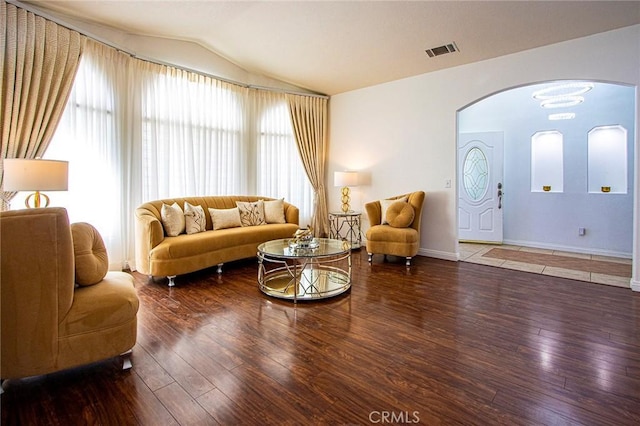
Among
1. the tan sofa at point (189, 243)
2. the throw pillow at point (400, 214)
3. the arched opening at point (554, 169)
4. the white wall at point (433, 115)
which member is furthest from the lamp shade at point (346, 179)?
the arched opening at point (554, 169)

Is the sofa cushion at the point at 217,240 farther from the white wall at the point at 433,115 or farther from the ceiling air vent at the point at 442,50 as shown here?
the ceiling air vent at the point at 442,50

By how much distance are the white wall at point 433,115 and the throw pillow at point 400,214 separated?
626 mm

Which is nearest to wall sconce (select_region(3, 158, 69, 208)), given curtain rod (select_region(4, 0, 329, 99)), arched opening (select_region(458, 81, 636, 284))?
curtain rod (select_region(4, 0, 329, 99))

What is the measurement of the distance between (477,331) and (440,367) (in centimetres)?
68

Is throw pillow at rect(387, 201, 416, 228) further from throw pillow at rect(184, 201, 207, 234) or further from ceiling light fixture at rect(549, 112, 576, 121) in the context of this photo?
ceiling light fixture at rect(549, 112, 576, 121)

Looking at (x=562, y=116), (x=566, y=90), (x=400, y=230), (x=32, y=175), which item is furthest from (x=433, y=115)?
(x=32, y=175)

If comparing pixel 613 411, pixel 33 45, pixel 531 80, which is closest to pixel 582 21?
pixel 531 80

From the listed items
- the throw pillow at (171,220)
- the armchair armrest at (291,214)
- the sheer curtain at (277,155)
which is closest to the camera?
the throw pillow at (171,220)

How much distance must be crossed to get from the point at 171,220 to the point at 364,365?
9.55 ft

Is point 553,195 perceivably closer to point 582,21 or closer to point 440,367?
point 582,21

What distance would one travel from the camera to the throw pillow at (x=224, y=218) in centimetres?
438

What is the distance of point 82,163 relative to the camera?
144 inches

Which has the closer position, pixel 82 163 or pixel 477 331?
pixel 477 331

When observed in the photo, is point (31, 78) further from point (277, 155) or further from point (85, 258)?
point (277, 155)
